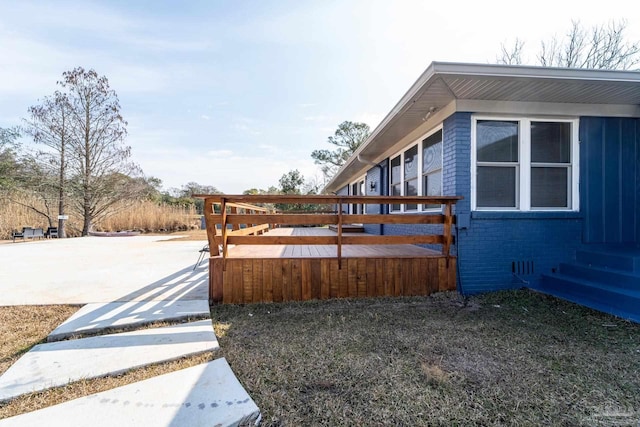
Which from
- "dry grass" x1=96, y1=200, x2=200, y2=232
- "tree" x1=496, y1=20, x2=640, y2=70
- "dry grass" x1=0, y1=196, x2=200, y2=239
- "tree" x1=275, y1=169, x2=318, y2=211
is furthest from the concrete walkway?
"tree" x1=275, y1=169, x2=318, y2=211

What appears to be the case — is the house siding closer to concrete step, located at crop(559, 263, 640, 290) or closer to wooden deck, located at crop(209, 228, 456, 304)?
concrete step, located at crop(559, 263, 640, 290)

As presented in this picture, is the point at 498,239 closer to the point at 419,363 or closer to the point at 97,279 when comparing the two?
the point at 419,363

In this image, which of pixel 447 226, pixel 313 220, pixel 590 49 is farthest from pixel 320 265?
pixel 590 49

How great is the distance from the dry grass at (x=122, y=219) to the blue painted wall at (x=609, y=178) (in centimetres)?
1791

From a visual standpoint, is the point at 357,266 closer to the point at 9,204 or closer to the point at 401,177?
the point at 401,177

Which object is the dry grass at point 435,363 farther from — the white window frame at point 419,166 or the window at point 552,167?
the white window frame at point 419,166

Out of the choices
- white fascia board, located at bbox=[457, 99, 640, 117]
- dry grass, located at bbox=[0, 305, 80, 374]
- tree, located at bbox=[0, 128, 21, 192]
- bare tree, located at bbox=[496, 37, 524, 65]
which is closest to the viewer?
dry grass, located at bbox=[0, 305, 80, 374]

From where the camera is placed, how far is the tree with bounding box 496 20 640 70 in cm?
1137

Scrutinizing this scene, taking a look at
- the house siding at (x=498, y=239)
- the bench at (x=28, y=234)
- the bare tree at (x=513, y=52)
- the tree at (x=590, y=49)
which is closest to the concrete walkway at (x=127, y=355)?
the house siding at (x=498, y=239)

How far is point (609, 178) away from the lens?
4.21m

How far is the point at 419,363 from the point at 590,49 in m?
16.7

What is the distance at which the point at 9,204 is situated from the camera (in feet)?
41.6

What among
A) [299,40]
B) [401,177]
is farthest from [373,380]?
[299,40]

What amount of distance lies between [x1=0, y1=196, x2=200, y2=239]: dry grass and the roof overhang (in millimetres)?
15867
